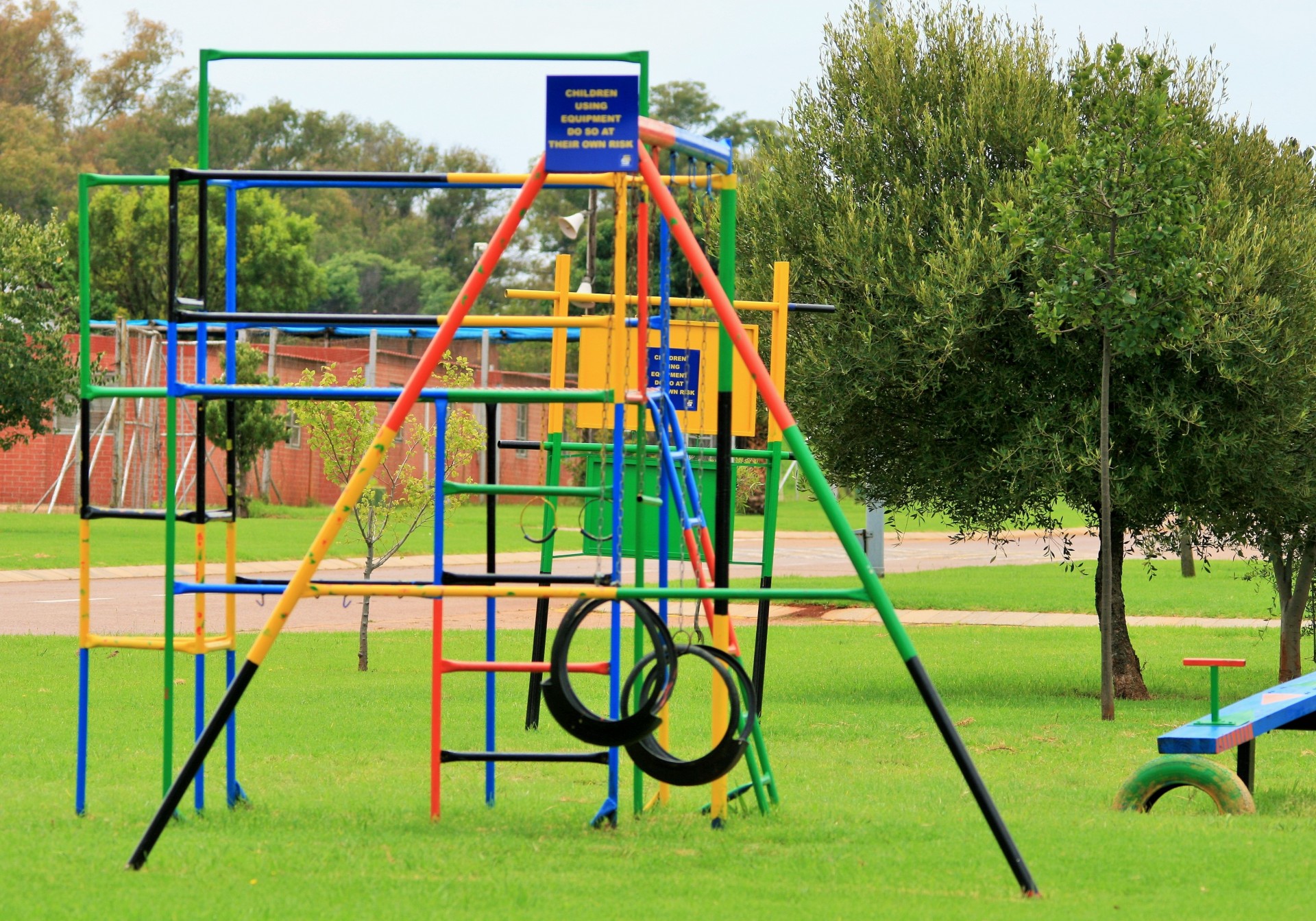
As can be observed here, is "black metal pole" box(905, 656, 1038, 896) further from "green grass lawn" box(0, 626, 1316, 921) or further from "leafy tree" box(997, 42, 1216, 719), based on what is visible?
"leafy tree" box(997, 42, 1216, 719)

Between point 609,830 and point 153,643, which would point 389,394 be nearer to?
point 153,643

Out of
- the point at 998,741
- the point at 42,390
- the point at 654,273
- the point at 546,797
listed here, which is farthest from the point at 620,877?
the point at 654,273

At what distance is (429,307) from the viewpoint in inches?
2314

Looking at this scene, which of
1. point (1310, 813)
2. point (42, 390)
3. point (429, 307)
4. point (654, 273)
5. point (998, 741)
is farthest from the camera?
point (429, 307)

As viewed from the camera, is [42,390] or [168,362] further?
[42,390]

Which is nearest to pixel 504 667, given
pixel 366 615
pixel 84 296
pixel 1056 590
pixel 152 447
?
pixel 84 296

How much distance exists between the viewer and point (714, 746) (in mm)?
6262

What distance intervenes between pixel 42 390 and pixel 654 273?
13.1 meters

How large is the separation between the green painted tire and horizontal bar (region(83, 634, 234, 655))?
161 inches

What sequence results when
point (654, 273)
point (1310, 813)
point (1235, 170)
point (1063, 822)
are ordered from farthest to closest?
point (654, 273) < point (1235, 170) < point (1310, 813) < point (1063, 822)

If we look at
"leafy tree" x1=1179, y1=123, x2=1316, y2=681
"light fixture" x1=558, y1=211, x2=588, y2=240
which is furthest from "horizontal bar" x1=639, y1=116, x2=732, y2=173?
"light fixture" x1=558, y1=211, x2=588, y2=240

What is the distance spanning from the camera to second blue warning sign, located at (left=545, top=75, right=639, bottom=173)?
6.11 meters

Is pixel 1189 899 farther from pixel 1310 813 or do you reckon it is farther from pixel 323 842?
pixel 323 842

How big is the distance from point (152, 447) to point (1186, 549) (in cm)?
2053
